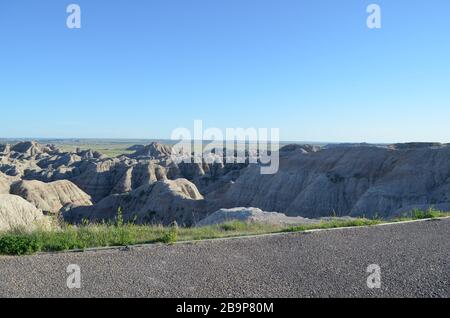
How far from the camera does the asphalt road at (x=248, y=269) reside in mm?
6254

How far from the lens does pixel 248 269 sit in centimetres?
731

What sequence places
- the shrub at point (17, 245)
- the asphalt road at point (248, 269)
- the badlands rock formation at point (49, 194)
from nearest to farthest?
the asphalt road at point (248, 269), the shrub at point (17, 245), the badlands rock formation at point (49, 194)

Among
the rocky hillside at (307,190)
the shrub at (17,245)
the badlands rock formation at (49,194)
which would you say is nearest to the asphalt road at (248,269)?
the shrub at (17,245)

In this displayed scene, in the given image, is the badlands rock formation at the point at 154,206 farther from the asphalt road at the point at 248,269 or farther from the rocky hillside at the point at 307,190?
the asphalt road at the point at 248,269

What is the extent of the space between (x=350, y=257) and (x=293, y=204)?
118ft

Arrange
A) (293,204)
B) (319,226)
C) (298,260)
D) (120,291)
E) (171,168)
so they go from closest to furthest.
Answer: (120,291) → (298,260) → (319,226) → (293,204) → (171,168)

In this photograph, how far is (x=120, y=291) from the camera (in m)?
6.18

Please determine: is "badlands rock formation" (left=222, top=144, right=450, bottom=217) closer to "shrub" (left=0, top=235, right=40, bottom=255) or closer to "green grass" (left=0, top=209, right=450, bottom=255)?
"green grass" (left=0, top=209, right=450, bottom=255)

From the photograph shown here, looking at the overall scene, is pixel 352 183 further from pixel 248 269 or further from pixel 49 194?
pixel 248 269

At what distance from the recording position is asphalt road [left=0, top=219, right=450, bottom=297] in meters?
6.25

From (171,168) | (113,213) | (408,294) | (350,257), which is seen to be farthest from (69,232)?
(171,168)

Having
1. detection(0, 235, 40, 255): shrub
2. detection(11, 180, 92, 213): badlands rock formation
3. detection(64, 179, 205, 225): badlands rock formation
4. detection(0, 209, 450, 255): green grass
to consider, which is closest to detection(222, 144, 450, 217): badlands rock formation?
detection(64, 179, 205, 225): badlands rock formation

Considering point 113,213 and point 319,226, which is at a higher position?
point 319,226

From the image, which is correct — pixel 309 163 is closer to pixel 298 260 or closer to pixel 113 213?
pixel 113 213
